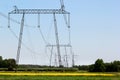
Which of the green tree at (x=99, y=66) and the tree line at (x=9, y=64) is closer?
the tree line at (x=9, y=64)

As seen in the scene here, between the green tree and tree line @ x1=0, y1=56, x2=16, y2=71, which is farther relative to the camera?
the green tree

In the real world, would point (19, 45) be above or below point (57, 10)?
below

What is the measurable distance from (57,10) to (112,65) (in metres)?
108

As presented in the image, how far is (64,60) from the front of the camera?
163750 mm

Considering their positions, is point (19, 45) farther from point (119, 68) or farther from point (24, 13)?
point (119, 68)

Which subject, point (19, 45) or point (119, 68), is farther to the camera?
point (119, 68)

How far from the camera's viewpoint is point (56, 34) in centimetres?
6575

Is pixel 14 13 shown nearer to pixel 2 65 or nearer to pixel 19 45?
pixel 19 45

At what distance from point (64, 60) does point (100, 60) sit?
15.1 m

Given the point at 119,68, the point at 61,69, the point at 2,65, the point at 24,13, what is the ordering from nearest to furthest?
the point at 24,13, the point at 61,69, the point at 119,68, the point at 2,65

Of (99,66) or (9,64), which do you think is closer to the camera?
(9,64)

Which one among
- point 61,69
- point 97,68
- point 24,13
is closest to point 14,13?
Result: point 24,13

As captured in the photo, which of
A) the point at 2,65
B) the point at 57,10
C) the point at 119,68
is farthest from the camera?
the point at 2,65

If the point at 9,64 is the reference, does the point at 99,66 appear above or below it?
above
